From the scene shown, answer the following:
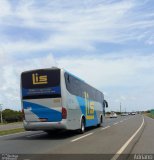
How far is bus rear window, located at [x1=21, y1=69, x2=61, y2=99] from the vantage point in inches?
854

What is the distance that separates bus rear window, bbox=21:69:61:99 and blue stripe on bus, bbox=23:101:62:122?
48 centimetres

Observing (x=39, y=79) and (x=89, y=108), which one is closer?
(x=39, y=79)

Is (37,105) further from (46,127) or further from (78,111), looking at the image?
(78,111)

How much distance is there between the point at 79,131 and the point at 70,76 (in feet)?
13.1

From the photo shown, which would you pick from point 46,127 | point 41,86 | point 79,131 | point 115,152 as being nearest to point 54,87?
point 41,86

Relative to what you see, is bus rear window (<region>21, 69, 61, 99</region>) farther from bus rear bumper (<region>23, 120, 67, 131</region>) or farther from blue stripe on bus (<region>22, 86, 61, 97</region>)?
bus rear bumper (<region>23, 120, 67, 131</region>)

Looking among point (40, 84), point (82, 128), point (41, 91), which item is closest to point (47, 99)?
point (41, 91)

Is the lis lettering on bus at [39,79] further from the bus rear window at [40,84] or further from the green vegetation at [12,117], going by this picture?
the green vegetation at [12,117]

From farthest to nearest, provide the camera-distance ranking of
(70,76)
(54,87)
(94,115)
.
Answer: (94,115)
(70,76)
(54,87)

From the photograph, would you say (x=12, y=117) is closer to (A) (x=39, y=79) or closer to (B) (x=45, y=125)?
(A) (x=39, y=79)

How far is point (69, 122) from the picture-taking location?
22.2 metres

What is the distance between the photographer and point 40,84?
22.0 metres

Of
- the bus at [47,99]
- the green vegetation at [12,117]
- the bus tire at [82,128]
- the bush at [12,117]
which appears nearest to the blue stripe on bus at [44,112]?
the bus at [47,99]

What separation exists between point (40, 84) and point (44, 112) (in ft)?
4.95
